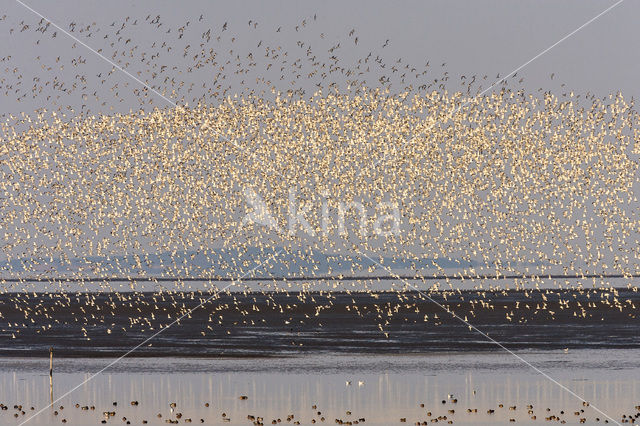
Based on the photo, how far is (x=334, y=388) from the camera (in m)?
28.4

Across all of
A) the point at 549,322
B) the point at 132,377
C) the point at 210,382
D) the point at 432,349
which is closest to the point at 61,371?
the point at 132,377

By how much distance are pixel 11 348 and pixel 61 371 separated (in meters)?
7.73

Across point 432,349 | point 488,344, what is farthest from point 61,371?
point 488,344

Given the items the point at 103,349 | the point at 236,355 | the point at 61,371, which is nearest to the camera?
the point at 61,371

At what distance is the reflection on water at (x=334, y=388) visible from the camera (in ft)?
80.0

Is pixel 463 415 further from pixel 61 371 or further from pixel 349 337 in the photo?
pixel 349 337

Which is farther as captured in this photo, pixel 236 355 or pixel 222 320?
pixel 222 320

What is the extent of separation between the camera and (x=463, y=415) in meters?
24.2

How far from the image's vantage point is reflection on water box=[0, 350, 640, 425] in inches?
960

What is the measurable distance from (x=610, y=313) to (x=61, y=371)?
33.9 metres

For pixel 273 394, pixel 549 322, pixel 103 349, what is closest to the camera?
pixel 273 394

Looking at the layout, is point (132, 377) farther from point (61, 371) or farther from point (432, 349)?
point (432, 349)

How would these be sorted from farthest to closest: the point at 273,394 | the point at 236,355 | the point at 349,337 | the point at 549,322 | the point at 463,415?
the point at 549,322 → the point at 349,337 → the point at 236,355 → the point at 273,394 → the point at 463,415

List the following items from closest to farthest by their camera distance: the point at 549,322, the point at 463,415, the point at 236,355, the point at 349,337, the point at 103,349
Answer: the point at 463,415 < the point at 236,355 < the point at 103,349 < the point at 349,337 < the point at 549,322
